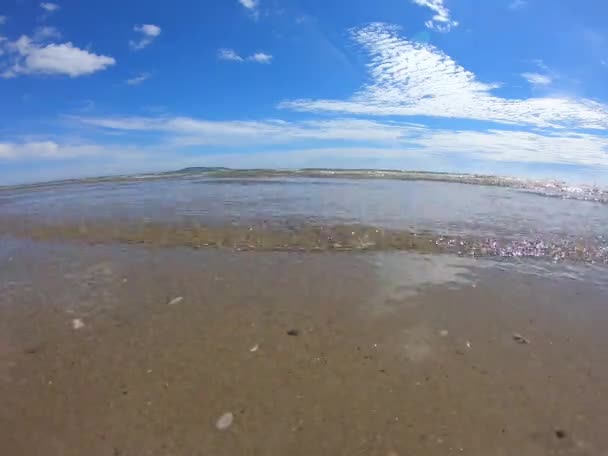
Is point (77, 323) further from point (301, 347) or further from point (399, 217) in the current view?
point (399, 217)

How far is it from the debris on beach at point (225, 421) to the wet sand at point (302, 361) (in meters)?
0.05

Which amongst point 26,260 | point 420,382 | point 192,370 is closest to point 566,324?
point 420,382

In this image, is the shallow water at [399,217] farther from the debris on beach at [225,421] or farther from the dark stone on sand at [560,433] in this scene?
the debris on beach at [225,421]

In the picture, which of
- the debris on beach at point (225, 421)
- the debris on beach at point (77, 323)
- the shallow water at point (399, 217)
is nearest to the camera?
the debris on beach at point (225, 421)

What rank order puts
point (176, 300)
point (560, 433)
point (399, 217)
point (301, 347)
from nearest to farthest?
point (560, 433) < point (301, 347) < point (176, 300) < point (399, 217)

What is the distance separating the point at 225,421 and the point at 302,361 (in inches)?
61.1

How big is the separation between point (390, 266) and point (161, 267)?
19.3ft

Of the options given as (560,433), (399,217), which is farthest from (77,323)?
(399,217)

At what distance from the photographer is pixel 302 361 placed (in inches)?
228

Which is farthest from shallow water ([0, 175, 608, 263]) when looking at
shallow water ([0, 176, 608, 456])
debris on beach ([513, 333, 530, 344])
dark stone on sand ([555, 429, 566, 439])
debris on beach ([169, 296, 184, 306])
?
dark stone on sand ([555, 429, 566, 439])

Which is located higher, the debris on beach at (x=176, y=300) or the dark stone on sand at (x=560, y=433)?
the debris on beach at (x=176, y=300)

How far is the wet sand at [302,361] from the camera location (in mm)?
4367

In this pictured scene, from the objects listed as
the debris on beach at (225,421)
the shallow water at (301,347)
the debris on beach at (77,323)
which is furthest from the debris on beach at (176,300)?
the debris on beach at (225,421)

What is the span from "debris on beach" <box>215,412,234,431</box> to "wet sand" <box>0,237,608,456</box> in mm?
52
